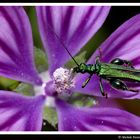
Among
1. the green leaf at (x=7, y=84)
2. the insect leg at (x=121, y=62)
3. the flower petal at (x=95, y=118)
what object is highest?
the insect leg at (x=121, y=62)

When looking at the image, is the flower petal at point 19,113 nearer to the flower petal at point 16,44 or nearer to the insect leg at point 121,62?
the flower petal at point 16,44

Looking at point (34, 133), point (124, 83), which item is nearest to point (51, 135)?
point (34, 133)

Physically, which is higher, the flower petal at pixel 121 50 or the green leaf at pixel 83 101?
the flower petal at pixel 121 50

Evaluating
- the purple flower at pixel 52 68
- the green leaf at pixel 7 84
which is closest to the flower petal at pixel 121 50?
the purple flower at pixel 52 68

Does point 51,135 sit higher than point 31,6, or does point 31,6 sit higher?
point 31,6

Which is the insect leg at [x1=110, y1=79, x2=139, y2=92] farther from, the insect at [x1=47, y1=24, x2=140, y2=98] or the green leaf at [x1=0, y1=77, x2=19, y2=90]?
the green leaf at [x1=0, y1=77, x2=19, y2=90]

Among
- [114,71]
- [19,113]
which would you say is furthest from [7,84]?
[114,71]

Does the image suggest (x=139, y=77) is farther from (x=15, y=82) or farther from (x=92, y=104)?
(x=15, y=82)

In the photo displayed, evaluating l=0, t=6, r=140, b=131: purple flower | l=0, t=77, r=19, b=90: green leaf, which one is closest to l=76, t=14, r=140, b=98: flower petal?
l=0, t=6, r=140, b=131: purple flower
